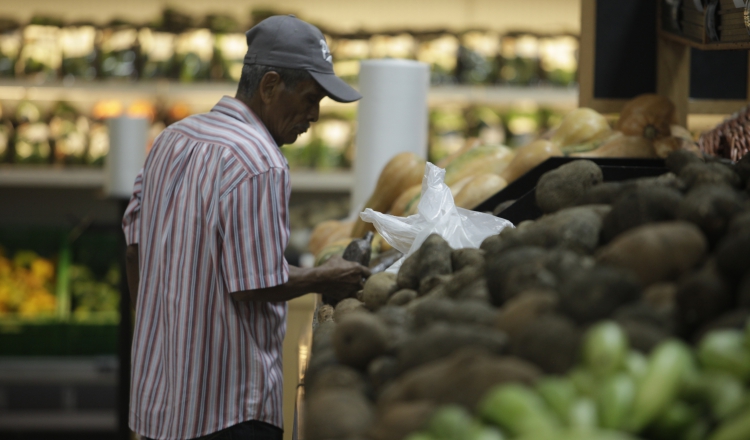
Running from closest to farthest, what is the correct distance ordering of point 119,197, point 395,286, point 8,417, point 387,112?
1. point 395,286
2. point 387,112
3. point 119,197
4. point 8,417

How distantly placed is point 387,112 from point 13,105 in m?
2.65

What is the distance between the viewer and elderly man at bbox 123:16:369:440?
1.59 m

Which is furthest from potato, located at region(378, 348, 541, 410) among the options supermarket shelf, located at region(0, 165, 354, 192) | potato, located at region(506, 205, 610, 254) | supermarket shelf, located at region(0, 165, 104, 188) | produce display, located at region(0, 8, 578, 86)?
supermarket shelf, located at region(0, 165, 104, 188)

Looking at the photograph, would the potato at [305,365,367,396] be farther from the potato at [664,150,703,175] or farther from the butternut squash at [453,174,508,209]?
the butternut squash at [453,174,508,209]

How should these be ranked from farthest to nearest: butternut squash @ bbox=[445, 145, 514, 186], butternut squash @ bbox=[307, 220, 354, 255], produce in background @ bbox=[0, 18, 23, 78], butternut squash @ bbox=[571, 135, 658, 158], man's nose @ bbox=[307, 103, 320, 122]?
produce in background @ bbox=[0, 18, 23, 78] < butternut squash @ bbox=[307, 220, 354, 255] < butternut squash @ bbox=[445, 145, 514, 186] < butternut squash @ bbox=[571, 135, 658, 158] < man's nose @ bbox=[307, 103, 320, 122]

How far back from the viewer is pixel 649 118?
7.08 ft

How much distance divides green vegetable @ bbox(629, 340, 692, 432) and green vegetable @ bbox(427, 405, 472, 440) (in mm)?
152

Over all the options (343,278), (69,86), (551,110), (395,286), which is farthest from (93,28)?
(395,286)

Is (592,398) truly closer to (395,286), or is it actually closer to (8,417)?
(395,286)

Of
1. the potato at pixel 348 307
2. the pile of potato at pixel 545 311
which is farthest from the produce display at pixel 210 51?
the pile of potato at pixel 545 311

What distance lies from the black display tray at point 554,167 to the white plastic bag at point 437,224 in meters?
0.08

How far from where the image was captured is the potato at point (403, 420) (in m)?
0.76

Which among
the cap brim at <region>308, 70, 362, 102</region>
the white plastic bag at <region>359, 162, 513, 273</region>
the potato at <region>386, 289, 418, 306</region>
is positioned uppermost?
the cap brim at <region>308, 70, 362, 102</region>

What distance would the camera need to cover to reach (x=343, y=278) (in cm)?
175
